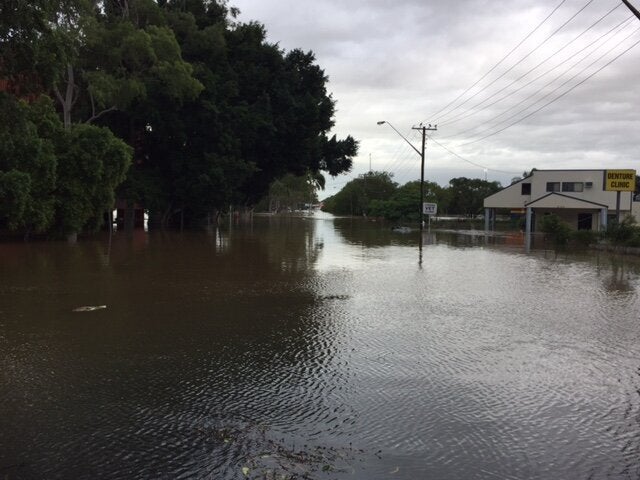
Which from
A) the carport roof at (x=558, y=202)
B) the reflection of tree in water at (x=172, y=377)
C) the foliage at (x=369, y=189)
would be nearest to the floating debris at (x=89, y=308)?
the reflection of tree in water at (x=172, y=377)

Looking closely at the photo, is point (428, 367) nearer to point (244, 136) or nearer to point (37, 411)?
point (37, 411)

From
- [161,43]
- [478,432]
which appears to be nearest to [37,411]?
[478,432]

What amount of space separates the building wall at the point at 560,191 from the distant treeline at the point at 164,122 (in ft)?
61.7

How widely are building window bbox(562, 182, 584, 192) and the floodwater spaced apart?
4071cm

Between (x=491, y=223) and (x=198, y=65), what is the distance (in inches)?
1426

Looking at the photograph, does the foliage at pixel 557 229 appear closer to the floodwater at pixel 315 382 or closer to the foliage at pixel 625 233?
the foliage at pixel 625 233

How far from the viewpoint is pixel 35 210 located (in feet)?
72.3

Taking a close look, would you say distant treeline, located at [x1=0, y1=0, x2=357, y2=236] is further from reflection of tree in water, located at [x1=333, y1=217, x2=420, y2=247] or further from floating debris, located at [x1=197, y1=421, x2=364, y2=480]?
A: floating debris, located at [x1=197, y1=421, x2=364, y2=480]

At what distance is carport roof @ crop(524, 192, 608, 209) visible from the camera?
46.0 metres

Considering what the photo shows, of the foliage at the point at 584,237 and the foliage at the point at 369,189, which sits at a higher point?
the foliage at the point at 369,189

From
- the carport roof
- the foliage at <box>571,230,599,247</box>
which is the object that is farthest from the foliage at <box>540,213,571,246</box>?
the carport roof

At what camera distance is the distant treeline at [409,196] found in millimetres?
68062

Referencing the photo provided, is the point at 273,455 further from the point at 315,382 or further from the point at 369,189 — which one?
the point at 369,189

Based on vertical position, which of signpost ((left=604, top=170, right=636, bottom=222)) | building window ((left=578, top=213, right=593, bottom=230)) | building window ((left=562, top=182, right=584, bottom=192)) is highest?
building window ((left=562, top=182, right=584, bottom=192))
